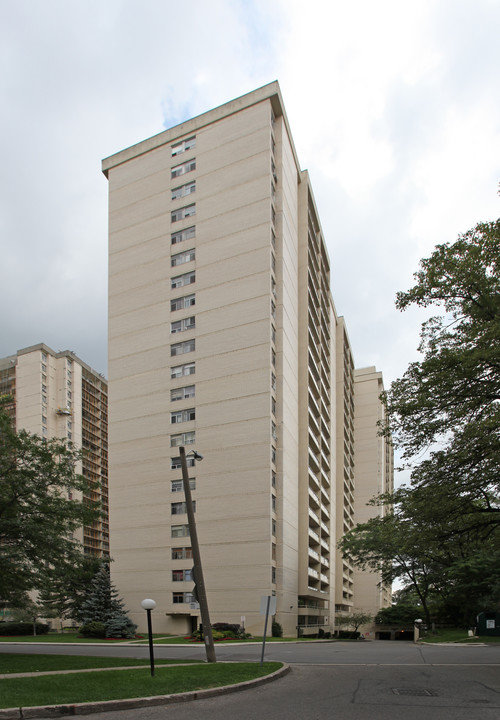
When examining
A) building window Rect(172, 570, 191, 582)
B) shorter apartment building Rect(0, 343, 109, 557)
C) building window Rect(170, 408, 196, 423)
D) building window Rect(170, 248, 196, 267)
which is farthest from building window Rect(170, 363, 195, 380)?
shorter apartment building Rect(0, 343, 109, 557)

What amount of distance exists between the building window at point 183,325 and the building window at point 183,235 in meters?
7.58

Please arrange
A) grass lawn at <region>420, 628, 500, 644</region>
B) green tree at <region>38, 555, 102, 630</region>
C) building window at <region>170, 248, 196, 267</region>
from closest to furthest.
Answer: green tree at <region>38, 555, 102, 630</region>, grass lawn at <region>420, 628, 500, 644</region>, building window at <region>170, 248, 196, 267</region>

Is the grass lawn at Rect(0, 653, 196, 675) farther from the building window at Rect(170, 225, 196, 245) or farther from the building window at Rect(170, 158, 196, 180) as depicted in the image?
the building window at Rect(170, 158, 196, 180)

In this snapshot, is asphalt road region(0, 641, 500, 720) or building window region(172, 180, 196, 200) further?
building window region(172, 180, 196, 200)

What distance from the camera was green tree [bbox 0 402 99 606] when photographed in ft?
69.4

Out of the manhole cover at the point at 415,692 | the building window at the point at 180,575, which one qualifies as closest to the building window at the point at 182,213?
the building window at the point at 180,575

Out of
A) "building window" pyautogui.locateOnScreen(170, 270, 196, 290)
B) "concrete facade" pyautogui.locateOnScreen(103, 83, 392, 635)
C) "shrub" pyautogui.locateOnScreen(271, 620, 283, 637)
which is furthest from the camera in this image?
"building window" pyautogui.locateOnScreen(170, 270, 196, 290)

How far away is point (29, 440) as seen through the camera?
2259 centimetres

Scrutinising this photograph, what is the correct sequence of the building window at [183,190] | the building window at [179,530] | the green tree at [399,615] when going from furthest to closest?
the green tree at [399,615]
the building window at [183,190]
the building window at [179,530]

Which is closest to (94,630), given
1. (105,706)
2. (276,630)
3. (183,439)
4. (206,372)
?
(276,630)

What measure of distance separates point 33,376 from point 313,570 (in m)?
59.8

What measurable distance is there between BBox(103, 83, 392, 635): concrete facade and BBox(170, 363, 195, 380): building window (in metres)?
0.11

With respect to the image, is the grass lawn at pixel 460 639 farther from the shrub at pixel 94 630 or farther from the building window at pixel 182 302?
the building window at pixel 182 302

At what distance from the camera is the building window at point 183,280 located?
53406mm
